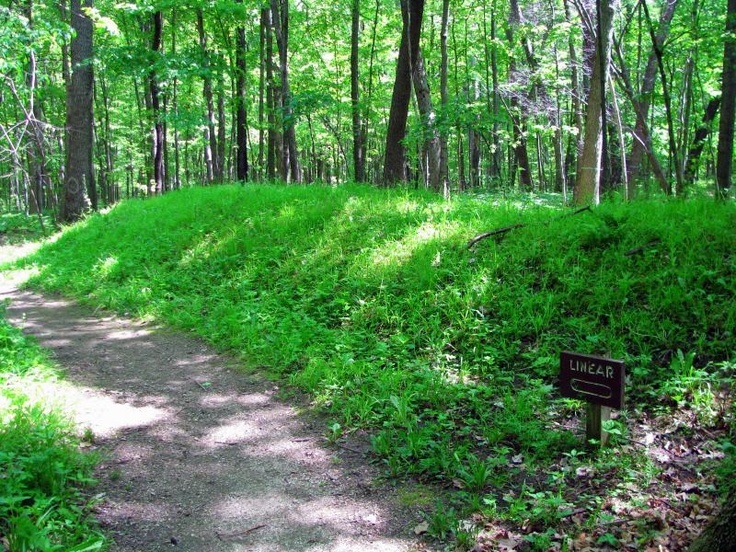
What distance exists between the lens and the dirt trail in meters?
2.92

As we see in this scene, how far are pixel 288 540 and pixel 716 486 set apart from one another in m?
Result: 2.52

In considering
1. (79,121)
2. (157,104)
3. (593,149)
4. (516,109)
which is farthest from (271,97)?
(593,149)

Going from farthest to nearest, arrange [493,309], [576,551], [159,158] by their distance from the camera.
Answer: [159,158], [493,309], [576,551]

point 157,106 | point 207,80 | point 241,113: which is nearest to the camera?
point 241,113

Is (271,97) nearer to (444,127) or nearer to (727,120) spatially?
(444,127)

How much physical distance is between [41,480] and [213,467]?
41.4 inches

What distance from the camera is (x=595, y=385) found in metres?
3.47

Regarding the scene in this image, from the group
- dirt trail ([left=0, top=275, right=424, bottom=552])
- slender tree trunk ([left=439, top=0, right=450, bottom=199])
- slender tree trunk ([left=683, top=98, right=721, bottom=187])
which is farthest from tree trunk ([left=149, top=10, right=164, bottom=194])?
slender tree trunk ([left=683, top=98, right=721, bottom=187])

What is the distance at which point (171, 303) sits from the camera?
7441mm

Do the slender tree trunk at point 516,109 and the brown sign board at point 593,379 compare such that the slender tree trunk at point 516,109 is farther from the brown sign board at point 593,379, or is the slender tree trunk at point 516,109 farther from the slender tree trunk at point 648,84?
the brown sign board at point 593,379

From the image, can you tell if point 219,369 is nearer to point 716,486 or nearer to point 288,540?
point 288,540

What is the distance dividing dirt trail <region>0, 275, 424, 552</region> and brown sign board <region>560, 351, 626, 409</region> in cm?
147

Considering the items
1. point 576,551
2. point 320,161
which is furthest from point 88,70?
point 320,161

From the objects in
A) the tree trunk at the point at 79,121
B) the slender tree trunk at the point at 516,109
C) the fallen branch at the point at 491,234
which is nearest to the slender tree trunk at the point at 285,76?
the tree trunk at the point at 79,121
